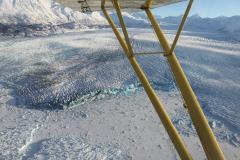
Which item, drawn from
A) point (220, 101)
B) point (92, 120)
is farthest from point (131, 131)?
point (220, 101)

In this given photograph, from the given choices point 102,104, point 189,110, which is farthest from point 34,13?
point 189,110

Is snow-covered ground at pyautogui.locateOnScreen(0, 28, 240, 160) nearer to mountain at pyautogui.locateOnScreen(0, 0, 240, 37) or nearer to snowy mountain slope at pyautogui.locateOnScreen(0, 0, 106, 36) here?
snowy mountain slope at pyautogui.locateOnScreen(0, 0, 106, 36)

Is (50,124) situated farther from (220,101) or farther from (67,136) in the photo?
(220,101)

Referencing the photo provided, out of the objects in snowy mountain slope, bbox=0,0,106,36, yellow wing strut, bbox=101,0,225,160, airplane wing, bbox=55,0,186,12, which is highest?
snowy mountain slope, bbox=0,0,106,36

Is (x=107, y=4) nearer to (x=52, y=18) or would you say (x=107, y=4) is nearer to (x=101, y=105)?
(x=101, y=105)

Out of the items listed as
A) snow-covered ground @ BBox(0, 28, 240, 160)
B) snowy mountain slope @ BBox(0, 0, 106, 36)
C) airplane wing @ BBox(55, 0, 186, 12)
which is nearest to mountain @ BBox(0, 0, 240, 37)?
snowy mountain slope @ BBox(0, 0, 106, 36)

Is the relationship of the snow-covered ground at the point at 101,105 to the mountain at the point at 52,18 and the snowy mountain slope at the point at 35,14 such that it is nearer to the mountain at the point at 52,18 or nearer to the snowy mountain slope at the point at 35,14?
the snowy mountain slope at the point at 35,14

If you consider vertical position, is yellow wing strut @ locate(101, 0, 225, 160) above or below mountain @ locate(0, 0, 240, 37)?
below

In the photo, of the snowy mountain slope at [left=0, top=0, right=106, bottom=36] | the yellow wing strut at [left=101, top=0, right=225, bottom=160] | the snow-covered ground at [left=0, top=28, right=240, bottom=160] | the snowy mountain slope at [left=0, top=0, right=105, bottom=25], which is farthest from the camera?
the snowy mountain slope at [left=0, top=0, right=105, bottom=25]
